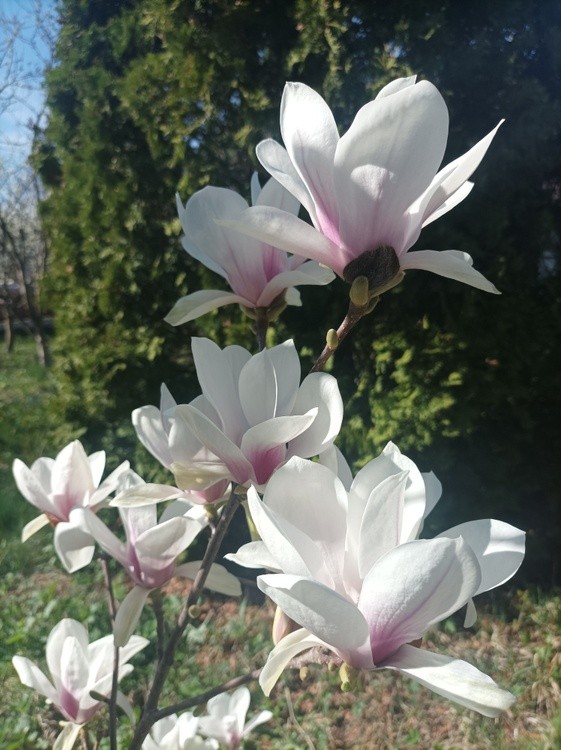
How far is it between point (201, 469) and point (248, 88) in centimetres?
269

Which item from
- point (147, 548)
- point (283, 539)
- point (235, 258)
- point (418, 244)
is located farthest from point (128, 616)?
point (418, 244)

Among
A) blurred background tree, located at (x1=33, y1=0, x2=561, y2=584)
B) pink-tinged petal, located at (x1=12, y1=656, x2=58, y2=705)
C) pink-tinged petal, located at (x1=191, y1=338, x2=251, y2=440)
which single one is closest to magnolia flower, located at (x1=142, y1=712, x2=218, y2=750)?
pink-tinged petal, located at (x1=12, y1=656, x2=58, y2=705)

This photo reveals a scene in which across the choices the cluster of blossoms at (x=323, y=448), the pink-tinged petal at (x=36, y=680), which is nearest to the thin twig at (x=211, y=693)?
the cluster of blossoms at (x=323, y=448)

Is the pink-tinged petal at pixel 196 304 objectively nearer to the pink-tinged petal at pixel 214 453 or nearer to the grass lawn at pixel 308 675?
the pink-tinged petal at pixel 214 453

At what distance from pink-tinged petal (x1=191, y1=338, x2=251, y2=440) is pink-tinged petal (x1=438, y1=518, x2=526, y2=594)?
310 millimetres

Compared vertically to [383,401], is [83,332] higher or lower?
higher

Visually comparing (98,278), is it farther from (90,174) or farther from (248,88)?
(248,88)

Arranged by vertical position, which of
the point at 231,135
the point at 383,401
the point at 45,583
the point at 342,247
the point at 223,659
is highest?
the point at 231,135

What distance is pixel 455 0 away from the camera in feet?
9.17

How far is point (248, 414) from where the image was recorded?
767 mm

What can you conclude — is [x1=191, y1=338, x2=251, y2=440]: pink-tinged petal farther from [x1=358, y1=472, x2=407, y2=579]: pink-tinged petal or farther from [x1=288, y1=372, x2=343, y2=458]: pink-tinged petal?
[x1=358, y1=472, x2=407, y2=579]: pink-tinged petal

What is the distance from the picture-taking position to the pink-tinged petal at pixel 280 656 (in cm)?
59

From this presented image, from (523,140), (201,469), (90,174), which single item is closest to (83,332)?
(90,174)

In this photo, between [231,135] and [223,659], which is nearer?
[223,659]
